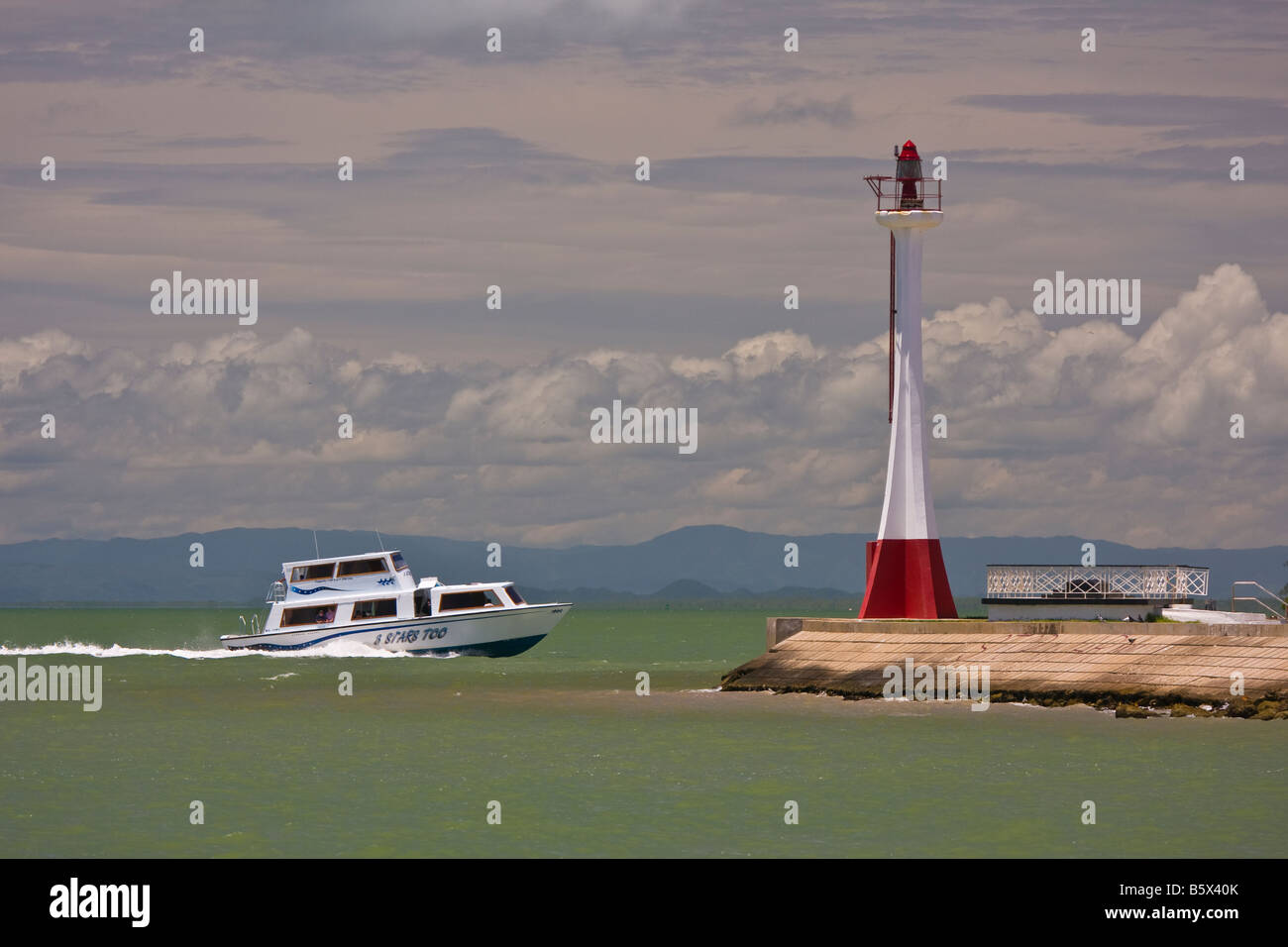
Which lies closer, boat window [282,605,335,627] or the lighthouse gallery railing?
the lighthouse gallery railing

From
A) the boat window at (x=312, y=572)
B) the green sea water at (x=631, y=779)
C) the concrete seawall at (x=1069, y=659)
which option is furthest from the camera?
the boat window at (x=312, y=572)

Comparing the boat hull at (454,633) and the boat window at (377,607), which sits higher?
the boat window at (377,607)

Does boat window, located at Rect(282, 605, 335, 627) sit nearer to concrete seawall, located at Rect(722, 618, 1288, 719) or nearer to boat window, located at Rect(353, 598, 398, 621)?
boat window, located at Rect(353, 598, 398, 621)

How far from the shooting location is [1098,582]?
48500mm

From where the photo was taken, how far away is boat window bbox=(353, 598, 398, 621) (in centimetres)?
7550

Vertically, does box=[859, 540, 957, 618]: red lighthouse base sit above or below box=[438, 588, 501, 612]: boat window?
above

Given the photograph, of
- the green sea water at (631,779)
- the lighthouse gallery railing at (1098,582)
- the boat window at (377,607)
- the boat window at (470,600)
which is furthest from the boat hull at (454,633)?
the lighthouse gallery railing at (1098,582)

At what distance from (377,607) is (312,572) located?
11.6 feet

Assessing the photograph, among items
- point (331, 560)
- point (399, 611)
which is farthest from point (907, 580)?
point (331, 560)

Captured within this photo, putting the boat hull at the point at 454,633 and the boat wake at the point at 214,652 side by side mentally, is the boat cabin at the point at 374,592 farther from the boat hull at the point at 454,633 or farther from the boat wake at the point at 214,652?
the boat wake at the point at 214,652

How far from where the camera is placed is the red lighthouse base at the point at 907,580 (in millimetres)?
48125

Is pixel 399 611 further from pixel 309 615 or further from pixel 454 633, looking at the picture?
pixel 309 615

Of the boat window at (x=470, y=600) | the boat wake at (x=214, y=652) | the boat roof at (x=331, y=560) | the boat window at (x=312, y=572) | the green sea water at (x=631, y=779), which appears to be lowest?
the boat wake at (x=214, y=652)

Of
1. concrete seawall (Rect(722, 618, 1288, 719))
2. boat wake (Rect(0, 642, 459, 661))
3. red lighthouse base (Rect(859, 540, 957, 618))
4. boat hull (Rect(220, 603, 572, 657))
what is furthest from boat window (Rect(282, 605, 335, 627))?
red lighthouse base (Rect(859, 540, 957, 618))
